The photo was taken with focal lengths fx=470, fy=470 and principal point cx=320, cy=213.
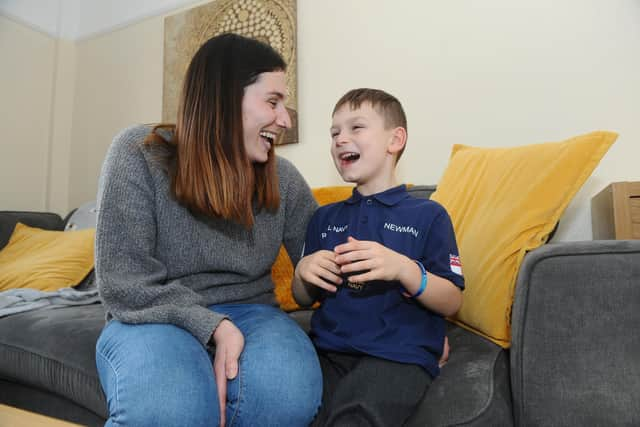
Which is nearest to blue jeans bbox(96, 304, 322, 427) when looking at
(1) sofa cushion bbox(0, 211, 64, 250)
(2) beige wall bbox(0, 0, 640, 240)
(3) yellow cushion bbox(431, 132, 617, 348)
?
(3) yellow cushion bbox(431, 132, 617, 348)

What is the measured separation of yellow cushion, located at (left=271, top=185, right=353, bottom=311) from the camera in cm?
Answer: 145

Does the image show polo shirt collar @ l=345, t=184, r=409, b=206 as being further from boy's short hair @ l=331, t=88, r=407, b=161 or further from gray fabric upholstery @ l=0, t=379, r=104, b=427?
gray fabric upholstery @ l=0, t=379, r=104, b=427

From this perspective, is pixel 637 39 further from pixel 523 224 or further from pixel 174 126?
pixel 174 126

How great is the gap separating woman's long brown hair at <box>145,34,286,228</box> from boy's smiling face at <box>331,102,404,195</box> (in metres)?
0.17

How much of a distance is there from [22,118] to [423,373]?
9.35 ft

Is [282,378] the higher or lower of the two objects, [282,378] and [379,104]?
the lower

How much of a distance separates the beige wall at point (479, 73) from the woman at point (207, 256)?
84 centimetres

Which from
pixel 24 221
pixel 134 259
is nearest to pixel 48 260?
pixel 24 221

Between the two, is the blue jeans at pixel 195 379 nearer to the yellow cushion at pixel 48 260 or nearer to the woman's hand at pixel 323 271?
the woman's hand at pixel 323 271

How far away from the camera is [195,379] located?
0.77 meters

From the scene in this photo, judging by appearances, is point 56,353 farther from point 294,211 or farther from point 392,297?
point 392,297

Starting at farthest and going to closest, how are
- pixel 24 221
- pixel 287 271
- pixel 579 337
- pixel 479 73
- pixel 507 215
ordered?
pixel 24 221, pixel 479 73, pixel 287 271, pixel 507 215, pixel 579 337

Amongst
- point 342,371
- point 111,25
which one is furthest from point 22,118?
point 342,371

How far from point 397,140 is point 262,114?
1.09ft
